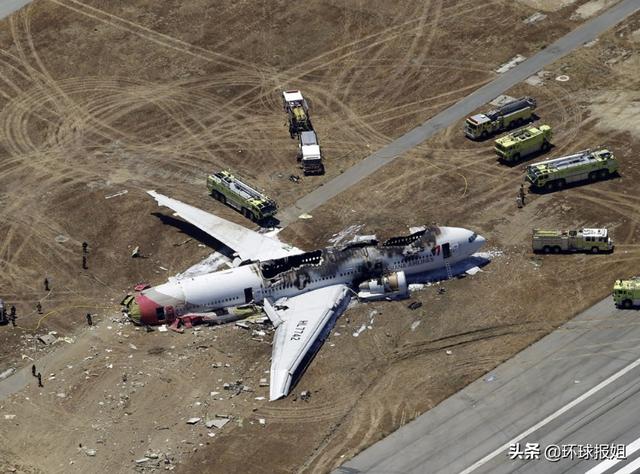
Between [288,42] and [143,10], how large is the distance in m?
24.2

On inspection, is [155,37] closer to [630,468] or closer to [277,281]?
[277,281]

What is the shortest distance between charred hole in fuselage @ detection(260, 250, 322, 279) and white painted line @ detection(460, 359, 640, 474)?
1039 inches

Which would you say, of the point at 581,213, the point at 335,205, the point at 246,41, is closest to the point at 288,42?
the point at 246,41

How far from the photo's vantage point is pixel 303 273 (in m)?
103

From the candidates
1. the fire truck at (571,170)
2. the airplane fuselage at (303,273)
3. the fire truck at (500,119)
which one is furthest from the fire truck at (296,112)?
the airplane fuselage at (303,273)

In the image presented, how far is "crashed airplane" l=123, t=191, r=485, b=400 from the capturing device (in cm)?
10113

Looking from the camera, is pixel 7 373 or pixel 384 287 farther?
pixel 384 287

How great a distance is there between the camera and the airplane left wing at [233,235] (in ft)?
357

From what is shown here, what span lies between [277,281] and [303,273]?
260 cm

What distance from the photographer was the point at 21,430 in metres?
92.0

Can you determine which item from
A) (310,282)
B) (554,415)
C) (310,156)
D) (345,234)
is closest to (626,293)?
(554,415)

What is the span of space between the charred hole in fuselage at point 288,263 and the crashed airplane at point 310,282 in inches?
3.8

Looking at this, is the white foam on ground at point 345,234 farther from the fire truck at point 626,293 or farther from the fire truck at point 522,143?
the fire truck at point 626,293

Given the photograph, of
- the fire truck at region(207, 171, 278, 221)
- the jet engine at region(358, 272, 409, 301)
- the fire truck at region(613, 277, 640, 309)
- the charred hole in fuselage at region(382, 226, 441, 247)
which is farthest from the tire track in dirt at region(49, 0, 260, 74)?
the fire truck at region(613, 277, 640, 309)
